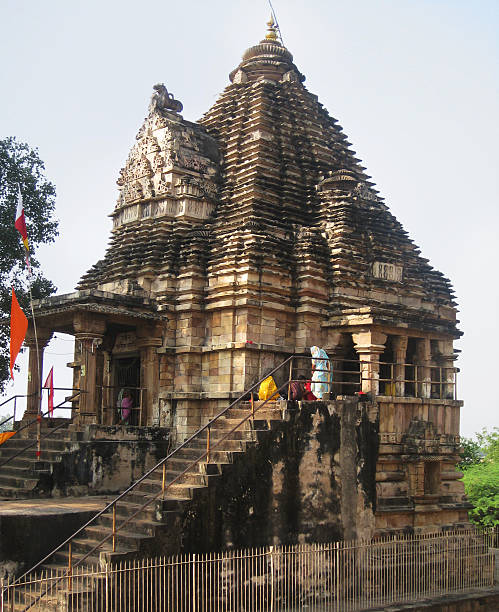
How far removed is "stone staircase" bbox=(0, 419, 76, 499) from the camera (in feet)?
50.5

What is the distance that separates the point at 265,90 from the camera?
70.0 ft

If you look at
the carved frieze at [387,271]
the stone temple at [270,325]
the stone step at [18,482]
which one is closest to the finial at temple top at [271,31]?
the stone temple at [270,325]

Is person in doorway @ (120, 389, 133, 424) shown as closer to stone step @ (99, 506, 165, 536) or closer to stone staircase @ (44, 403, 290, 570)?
stone staircase @ (44, 403, 290, 570)

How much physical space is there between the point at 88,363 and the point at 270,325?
4.20m

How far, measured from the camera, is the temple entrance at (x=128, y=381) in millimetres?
19172

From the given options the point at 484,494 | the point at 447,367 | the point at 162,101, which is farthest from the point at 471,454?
the point at 162,101

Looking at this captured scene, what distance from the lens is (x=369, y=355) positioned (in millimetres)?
16812

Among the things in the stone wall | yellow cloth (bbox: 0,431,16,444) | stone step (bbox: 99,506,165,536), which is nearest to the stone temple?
the stone wall

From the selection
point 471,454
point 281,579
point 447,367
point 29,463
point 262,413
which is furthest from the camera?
point 471,454

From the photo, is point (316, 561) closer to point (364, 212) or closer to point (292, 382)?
point (292, 382)

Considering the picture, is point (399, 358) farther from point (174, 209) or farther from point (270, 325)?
point (174, 209)

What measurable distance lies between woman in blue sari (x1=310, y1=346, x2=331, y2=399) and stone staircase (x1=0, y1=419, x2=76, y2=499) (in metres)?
5.30

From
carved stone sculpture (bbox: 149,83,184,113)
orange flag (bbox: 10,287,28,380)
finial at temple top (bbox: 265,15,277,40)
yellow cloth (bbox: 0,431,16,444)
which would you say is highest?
finial at temple top (bbox: 265,15,277,40)

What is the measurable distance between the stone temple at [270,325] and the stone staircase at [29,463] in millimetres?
149
